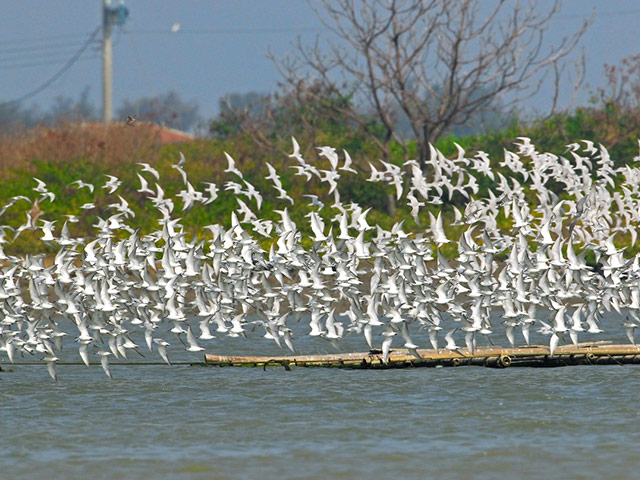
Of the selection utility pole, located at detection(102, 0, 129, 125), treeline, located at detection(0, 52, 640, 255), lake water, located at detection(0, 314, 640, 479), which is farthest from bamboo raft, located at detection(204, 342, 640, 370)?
utility pole, located at detection(102, 0, 129, 125)

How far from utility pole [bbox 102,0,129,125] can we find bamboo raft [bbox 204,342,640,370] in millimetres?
37470

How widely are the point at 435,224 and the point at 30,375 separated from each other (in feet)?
24.7

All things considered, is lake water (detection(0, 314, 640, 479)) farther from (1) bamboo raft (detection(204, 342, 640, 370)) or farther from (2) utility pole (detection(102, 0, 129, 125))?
(2) utility pole (detection(102, 0, 129, 125))

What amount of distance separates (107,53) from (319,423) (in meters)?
44.3

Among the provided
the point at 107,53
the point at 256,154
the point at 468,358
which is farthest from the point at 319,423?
the point at 107,53

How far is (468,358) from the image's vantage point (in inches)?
736

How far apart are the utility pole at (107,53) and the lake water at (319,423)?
120 ft

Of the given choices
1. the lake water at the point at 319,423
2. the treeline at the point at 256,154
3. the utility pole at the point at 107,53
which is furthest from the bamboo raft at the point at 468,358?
the utility pole at the point at 107,53

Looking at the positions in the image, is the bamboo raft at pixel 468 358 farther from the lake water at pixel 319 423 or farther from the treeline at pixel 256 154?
the treeline at pixel 256 154

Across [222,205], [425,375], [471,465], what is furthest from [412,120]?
[471,465]

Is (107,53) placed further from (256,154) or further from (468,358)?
(468,358)

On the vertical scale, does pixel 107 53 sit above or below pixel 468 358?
above

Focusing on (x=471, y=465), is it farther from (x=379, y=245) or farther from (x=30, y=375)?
(x=30, y=375)

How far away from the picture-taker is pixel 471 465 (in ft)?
44.7
